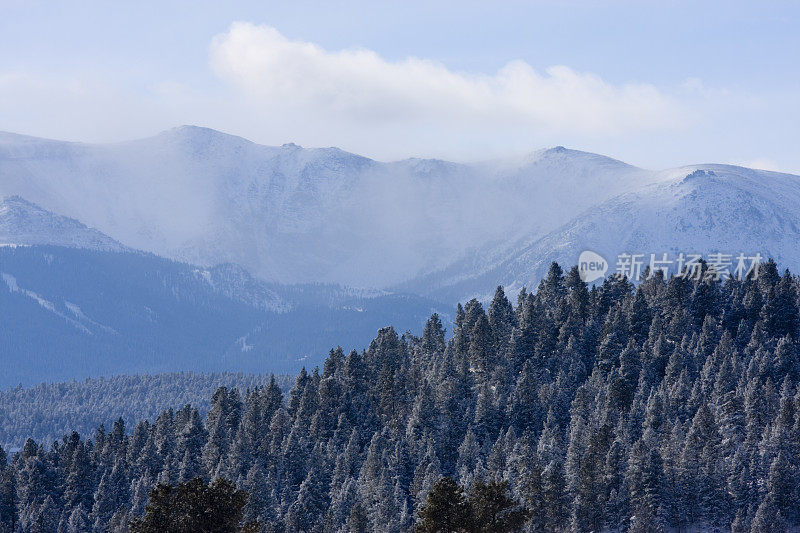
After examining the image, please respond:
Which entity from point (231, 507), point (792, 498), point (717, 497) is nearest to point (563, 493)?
point (717, 497)

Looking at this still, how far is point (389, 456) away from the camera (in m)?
188

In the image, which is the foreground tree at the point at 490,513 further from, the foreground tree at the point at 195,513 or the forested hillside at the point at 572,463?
the forested hillside at the point at 572,463

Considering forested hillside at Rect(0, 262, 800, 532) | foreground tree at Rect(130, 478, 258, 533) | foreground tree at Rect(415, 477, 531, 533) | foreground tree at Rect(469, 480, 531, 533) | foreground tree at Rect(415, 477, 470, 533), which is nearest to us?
foreground tree at Rect(130, 478, 258, 533)

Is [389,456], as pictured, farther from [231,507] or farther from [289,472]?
[231,507]

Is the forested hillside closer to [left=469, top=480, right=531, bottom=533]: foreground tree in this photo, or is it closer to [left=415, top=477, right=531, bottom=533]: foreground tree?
[left=469, top=480, right=531, bottom=533]: foreground tree

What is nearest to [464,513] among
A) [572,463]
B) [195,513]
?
[195,513]

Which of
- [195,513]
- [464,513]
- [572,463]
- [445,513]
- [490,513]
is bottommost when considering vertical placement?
[572,463]

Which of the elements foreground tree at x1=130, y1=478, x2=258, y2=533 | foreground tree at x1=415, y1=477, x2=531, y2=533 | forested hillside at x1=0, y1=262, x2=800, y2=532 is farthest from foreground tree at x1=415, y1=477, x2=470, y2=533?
forested hillside at x1=0, y1=262, x2=800, y2=532

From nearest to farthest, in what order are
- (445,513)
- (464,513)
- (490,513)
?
(445,513) < (464,513) < (490,513)

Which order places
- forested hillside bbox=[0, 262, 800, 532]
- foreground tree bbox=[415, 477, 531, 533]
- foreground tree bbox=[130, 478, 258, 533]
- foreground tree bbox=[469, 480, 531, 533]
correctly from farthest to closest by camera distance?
1. forested hillside bbox=[0, 262, 800, 532]
2. foreground tree bbox=[469, 480, 531, 533]
3. foreground tree bbox=[415, 477, 531, 533]
4. foreground tree bbox=[130, 478, 258, 533]

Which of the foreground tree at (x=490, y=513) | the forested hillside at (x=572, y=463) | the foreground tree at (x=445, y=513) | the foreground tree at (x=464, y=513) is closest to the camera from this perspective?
the foreground tree at (x=445, y=513)

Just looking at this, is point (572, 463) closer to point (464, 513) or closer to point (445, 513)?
point (464, 513)

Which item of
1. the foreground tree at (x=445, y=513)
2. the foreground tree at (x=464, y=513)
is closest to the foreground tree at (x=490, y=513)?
the foreground tree at (x=464, y=513)

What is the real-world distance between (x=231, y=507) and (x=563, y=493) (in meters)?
67.6
